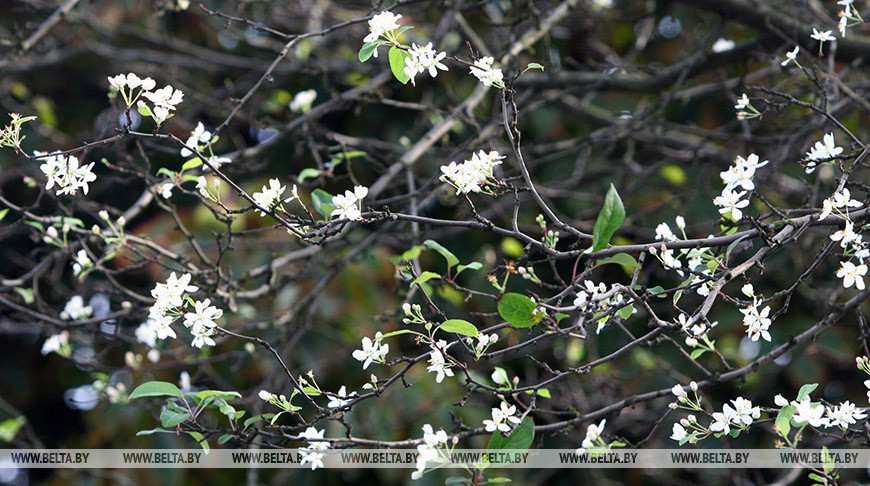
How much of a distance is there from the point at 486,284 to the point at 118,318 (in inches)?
72.2

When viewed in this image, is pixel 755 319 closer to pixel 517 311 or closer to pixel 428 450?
pixel 517 311

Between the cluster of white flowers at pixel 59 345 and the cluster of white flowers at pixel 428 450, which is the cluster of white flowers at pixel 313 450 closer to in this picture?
the cluster of white flowers at pixel 428 450

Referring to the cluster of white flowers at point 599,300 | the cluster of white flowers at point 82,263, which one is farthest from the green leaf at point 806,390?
the cluster of white flowers at point 82,263

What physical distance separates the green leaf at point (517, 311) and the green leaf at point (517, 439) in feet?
A: 0.74

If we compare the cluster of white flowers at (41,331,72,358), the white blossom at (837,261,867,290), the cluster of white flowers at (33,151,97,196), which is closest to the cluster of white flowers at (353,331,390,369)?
the cluster of white flowers at (33,151,97,196)

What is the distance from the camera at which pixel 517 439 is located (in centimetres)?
123

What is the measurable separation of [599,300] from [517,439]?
31 centimetres

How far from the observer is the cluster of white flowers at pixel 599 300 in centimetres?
111

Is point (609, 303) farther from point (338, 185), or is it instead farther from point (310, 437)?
point (338, 185)

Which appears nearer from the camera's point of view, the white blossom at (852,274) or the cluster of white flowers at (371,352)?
the white blossom at (852,274)

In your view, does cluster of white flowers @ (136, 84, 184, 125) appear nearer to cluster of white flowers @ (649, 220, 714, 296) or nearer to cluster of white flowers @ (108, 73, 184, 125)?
cluster of white flowers @ (108, 73, 184, 125)

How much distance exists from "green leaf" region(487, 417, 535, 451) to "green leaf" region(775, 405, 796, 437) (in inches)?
16.2

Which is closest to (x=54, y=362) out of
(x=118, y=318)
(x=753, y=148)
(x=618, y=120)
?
(x=118, y=318)

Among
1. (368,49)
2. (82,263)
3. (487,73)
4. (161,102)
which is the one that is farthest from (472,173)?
(82,263)
